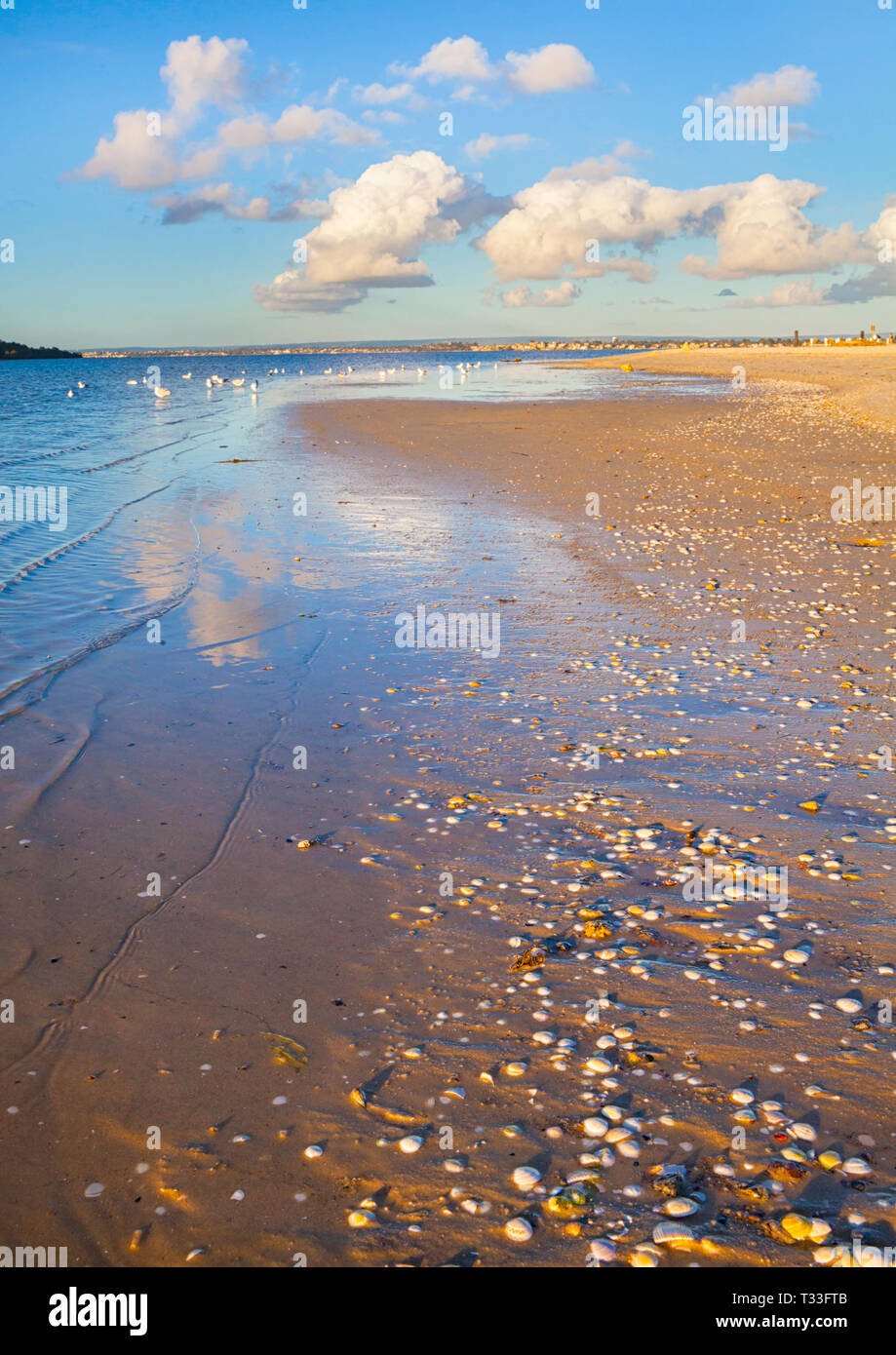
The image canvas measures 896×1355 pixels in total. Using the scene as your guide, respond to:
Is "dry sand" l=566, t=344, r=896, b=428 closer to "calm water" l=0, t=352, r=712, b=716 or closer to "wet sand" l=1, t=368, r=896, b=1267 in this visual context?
"calm water" l=0, t=352, r=712, b=716

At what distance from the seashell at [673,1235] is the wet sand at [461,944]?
1 cm

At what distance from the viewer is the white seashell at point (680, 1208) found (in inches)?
161

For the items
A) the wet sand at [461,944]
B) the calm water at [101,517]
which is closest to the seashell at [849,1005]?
the wet sand at [461,944]

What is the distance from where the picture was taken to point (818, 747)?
346 inches

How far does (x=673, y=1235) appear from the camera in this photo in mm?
3967

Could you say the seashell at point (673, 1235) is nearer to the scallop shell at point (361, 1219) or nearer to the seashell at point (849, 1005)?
the scallop shell at point (361, 1219)

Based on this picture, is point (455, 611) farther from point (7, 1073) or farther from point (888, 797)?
point (7, 1073)

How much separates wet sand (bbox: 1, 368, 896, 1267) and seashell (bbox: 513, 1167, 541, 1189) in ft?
0.15

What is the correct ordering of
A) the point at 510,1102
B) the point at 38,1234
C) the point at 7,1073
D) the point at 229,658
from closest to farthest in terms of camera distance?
Answer: the point at 38,1234 < the point at 510,1102 < the point at 7,1073 < the point at 229,658

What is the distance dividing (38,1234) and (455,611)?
10493mm

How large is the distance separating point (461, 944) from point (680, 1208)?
234 centimetres

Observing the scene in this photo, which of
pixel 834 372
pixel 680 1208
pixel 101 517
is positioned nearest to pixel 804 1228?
pixel 680 1208

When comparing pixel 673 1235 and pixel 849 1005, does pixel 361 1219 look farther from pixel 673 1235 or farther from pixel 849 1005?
pixel 849 1005

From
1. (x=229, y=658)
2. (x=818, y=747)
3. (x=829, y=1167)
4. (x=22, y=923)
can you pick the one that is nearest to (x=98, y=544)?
(x=229, y=658)
